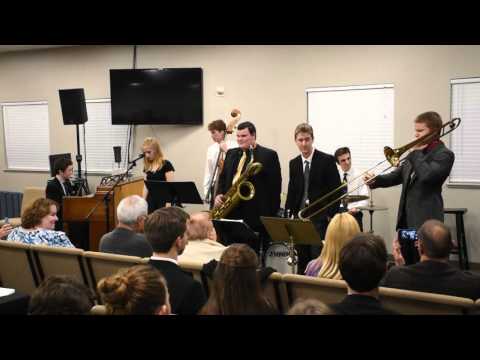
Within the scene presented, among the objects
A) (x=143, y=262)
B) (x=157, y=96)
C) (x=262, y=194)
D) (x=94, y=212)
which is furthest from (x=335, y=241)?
(x=157, y=96)

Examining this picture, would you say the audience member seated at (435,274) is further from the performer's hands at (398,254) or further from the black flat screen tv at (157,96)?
the black flat screen tv at (157,96)

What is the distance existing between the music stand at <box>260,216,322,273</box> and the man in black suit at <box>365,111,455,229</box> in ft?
2.75

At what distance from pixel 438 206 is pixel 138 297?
9.11 ft

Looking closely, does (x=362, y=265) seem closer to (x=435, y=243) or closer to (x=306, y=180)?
(x=435, y=243)

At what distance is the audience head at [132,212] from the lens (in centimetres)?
393

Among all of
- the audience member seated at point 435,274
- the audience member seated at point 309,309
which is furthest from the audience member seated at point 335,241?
the audience member seated at point 309,309

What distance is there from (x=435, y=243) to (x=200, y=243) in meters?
1.52

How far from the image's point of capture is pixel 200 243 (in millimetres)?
3707

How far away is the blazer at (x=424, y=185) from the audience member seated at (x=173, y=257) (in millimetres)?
1898

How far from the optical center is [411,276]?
9.22ft

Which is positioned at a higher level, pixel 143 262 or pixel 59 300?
pixel 59 300

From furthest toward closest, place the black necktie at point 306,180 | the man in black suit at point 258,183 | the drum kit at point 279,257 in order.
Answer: the man in black suit at point 258,183
the black necktie at point 306,180
the drum kit at point 279,257

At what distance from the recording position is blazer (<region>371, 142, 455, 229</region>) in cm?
410
